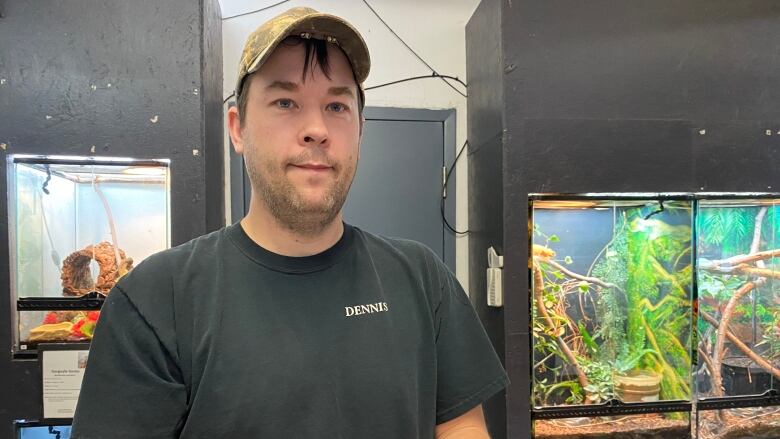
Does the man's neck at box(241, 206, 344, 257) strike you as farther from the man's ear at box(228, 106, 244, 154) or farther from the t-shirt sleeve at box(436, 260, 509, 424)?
the t-shirt sleeve at box(436, 260, 509, 424)

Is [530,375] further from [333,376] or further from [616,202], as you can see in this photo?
[333,376]

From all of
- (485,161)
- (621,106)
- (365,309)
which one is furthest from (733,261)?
(365,309)

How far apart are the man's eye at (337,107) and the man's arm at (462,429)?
2.35 feet

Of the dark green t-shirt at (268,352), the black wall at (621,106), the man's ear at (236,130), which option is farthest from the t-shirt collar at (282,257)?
the black wall at (621,106)

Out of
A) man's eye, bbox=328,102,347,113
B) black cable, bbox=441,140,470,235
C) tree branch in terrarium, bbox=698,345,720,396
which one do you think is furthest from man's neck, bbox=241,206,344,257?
tree branch in terrarium, bbox=698,345,720,396

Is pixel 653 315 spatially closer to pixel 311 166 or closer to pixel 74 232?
pixel 311 166

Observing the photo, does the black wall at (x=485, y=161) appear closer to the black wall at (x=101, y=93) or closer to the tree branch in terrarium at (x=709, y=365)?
the tree branch in terrarium at (x=709, y=365)

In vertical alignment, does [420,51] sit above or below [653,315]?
above

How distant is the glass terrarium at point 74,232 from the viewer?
64.3 inches

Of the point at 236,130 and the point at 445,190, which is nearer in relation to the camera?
the point at 236,130

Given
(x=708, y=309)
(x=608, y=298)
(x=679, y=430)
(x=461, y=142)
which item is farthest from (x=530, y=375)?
(x=461, y=142)

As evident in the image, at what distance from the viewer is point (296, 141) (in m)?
0.86

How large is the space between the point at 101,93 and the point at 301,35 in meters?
1.16

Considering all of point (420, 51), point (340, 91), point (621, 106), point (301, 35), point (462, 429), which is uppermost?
point (420, 51)
